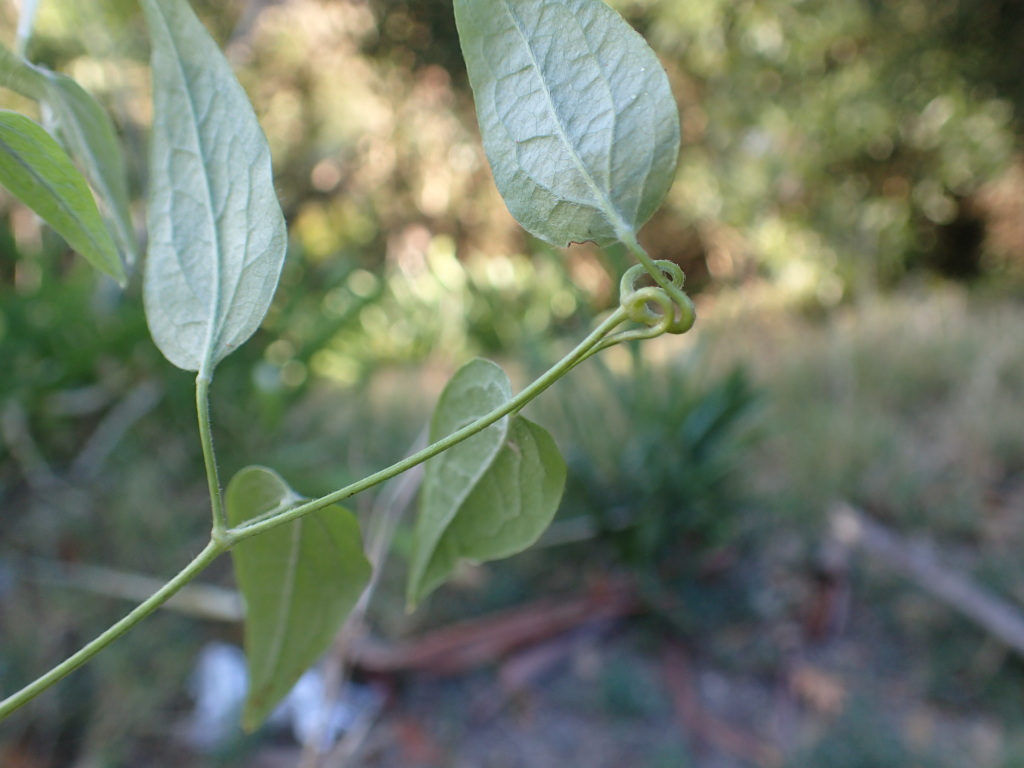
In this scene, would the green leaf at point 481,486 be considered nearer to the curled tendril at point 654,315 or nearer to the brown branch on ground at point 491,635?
the curled tendril at point 654,315

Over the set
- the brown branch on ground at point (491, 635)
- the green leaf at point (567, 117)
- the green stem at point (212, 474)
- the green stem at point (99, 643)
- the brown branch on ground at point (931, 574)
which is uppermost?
the green leaf at point (567, 117)

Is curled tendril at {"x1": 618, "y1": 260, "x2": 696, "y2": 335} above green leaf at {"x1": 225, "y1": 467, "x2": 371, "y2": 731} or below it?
above

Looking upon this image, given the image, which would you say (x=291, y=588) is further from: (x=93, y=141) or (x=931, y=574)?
(x=931, y=574)

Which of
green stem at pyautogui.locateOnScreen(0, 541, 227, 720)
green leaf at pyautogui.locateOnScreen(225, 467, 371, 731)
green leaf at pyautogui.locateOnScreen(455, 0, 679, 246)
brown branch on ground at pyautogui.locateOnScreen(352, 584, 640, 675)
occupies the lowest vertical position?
brown branch on ground at pyautogui.locateOnScreen(352, 584, 640, 675)

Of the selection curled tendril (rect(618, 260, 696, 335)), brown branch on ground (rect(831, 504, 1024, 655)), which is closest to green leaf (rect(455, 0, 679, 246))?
curled tendril (rect(618, 260, 696, 335))

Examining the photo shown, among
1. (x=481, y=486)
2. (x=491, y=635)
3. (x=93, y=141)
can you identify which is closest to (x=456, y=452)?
(x=481, y=486)

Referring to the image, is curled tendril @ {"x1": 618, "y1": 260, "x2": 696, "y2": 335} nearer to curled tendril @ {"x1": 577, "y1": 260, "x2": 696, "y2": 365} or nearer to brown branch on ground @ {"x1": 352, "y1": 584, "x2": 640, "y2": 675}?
curled tendril @ {"x1": 577, "y1": 260, "x2": 696, "y2": 365}

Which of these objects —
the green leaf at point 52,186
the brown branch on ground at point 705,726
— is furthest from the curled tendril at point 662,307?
the brown branch on ground at point 705,726

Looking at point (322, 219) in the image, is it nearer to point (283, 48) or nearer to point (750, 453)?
point (283, 48)
